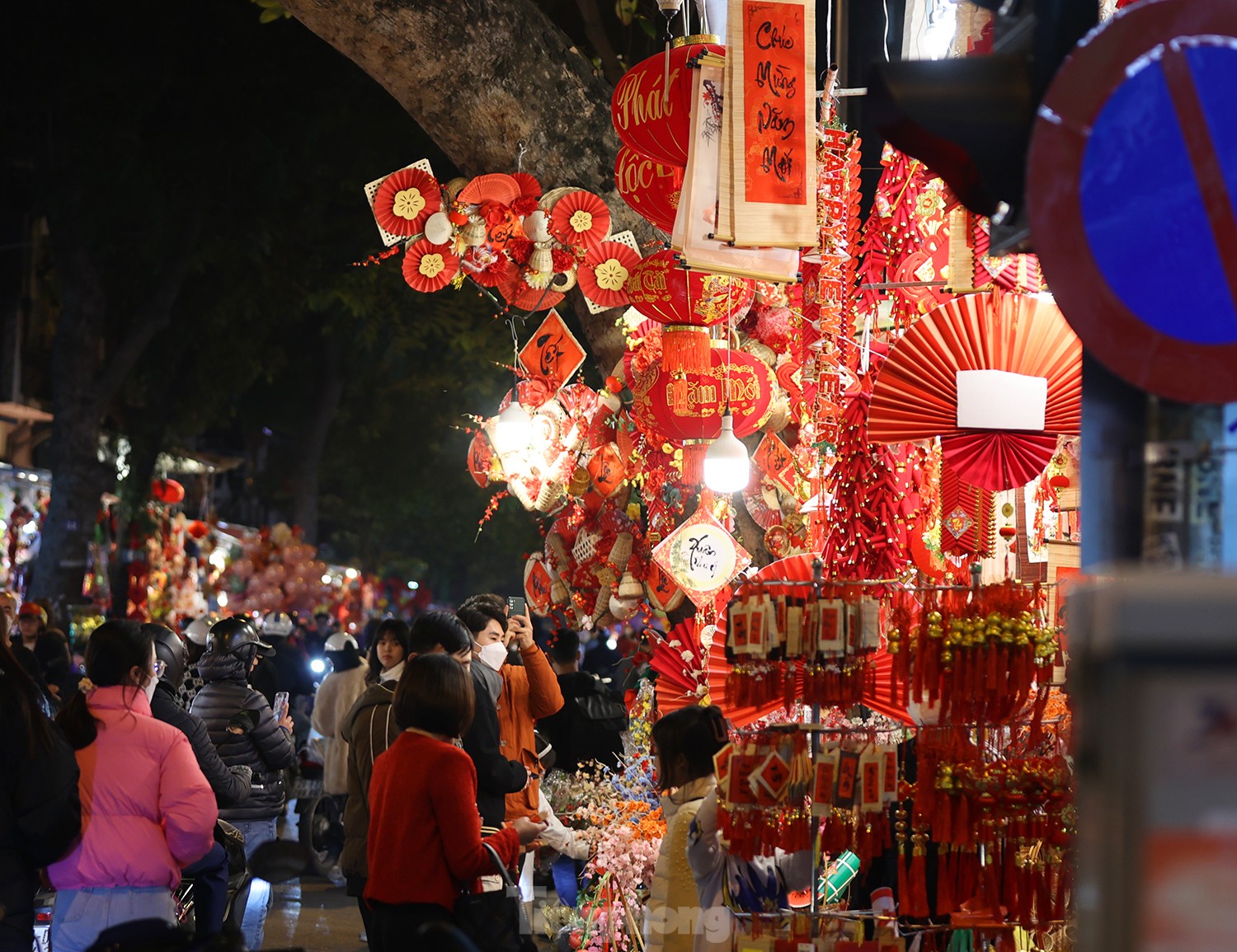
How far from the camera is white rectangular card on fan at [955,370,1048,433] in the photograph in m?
5.09

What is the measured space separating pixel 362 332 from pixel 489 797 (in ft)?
44.9

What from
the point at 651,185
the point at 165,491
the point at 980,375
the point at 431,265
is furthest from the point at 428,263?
the point at 165,491

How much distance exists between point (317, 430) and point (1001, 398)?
23.8 m

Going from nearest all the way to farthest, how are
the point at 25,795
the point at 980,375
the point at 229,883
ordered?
1. the point at 25,795
2. the point at 980,375
3. the point at 229,883

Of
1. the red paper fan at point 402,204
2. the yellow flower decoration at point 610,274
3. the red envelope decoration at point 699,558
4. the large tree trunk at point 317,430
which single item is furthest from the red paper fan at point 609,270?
the large tree trunk at point 317,430

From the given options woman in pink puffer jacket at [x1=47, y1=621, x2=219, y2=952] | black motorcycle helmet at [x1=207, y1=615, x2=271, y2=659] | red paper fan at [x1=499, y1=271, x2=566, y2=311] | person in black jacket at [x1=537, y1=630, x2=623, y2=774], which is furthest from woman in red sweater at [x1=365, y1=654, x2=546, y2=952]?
person in black jacket at [x1=537, y1=630, x2=623, y2=774]

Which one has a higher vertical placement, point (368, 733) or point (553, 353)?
point (553, 353)

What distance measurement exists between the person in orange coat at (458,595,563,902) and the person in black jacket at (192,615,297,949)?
1160 mm

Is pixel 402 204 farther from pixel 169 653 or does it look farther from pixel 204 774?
pixel 204 774

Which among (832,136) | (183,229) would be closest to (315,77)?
(183,229)

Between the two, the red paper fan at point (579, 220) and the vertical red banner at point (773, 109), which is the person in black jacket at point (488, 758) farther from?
the red paper fan at point (579, 220)

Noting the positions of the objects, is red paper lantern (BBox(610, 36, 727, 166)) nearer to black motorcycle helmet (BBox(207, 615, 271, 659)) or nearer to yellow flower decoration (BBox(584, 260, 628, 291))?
yellow flower decoration (BBox(584, 260, 628, 291))

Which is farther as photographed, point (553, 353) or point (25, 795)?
point (553, 353)

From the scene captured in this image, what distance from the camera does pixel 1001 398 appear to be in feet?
16.7
